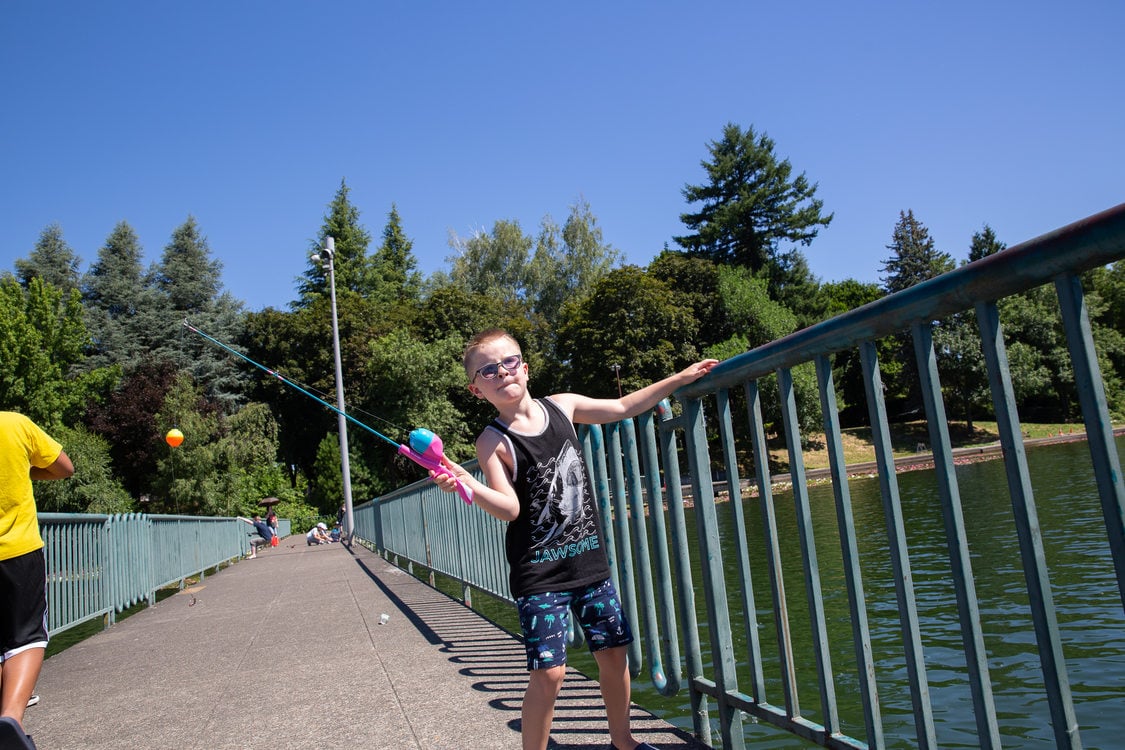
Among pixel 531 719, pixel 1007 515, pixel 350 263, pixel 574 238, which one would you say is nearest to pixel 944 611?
pixel 531 719

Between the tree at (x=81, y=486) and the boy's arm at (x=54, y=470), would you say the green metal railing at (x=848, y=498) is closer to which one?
the boy's arm at (x=54, y=470)

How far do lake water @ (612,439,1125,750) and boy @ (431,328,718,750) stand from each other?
0.85 m

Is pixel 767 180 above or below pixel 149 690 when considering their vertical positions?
above

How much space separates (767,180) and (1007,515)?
4510cm

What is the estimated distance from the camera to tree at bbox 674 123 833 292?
52.8m

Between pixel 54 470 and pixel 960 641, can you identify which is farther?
pixel 960 641

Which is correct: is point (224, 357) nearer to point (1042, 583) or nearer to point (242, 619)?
point (242, 619)

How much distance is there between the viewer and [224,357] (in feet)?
164

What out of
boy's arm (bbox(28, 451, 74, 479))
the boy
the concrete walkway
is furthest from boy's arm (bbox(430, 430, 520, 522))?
boy's arm (bbox(28, 451, 74, 479))

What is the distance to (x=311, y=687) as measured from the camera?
4066mm

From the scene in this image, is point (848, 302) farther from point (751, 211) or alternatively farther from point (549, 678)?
point (549, 678)

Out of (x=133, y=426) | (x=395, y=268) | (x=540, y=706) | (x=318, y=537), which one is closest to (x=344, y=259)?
(x=395, y=268)

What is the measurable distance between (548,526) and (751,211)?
2088 inches

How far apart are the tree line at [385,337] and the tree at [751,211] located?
0.43ft
